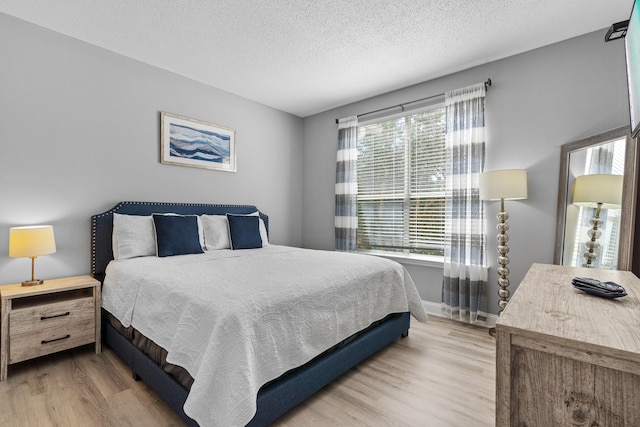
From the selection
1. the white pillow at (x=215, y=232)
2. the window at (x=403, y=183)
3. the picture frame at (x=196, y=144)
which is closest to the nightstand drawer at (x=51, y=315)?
the white pillow at (x=215, y=232)

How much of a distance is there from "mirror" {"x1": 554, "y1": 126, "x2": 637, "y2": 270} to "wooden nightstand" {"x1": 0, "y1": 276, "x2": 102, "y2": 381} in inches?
145

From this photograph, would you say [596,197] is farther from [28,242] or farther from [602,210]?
[28,242]

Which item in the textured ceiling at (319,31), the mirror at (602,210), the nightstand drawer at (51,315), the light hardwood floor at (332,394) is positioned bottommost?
the light hardwood floor at (332,394)

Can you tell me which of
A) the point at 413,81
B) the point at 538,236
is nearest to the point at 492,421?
the point at 538,236

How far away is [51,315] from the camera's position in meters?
2.14

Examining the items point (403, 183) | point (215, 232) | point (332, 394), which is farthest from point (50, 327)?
point (403, 183)

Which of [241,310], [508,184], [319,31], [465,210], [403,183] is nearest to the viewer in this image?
[241,310]

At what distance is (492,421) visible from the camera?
1606 mm

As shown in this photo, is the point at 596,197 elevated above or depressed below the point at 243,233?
above

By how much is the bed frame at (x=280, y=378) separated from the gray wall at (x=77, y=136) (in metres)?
0.13

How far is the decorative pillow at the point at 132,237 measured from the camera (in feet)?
8.55

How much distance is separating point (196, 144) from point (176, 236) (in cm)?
122

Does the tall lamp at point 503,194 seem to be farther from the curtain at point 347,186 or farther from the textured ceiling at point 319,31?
the curtain at point 347,186

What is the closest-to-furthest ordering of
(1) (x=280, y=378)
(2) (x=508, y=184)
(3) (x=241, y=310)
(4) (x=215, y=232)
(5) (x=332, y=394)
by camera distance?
(3) (x=241, y=310)
(1) (x=280, y=378)
(5) (x=332, y=394)
(2) (x=508, y=184)
(4) (x=215, y=232)
